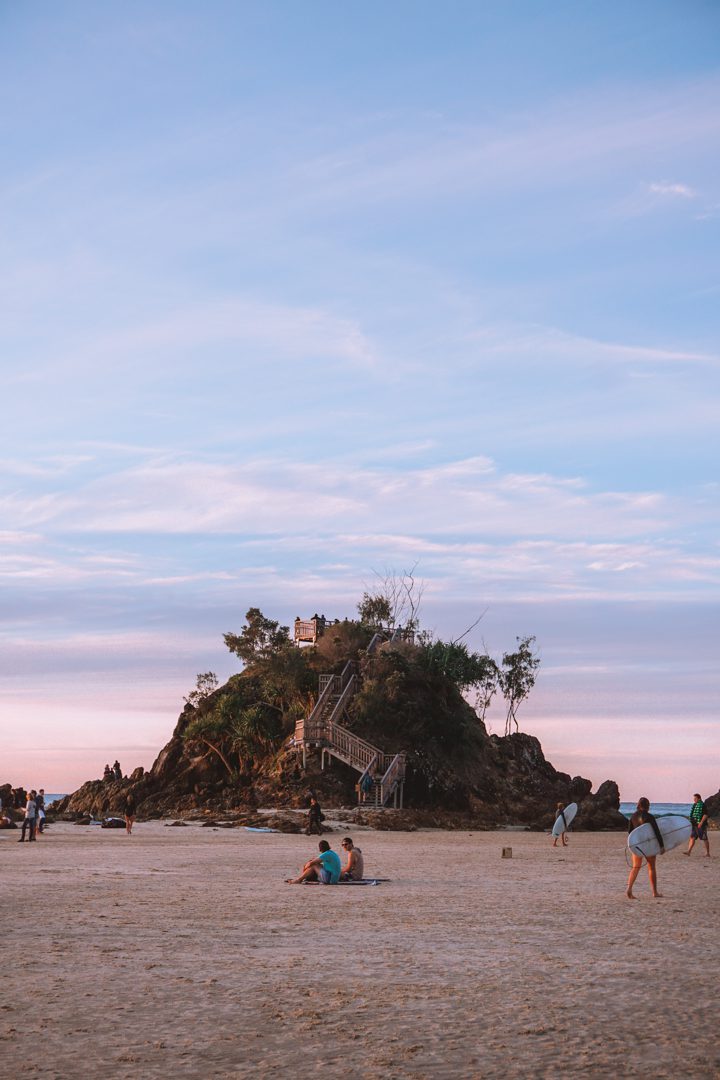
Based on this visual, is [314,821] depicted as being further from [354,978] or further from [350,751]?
[354,978]

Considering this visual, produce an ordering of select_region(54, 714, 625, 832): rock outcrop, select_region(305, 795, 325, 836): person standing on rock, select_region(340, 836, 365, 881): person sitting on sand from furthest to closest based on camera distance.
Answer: select_region(54, 714, 625, 832): rock outcrop < select_region(305, 795, 325, 836): person standing on rock < select_region(340, 836, 365, 881): person sitting on sand

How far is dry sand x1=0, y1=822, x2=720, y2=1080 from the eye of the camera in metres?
6.91

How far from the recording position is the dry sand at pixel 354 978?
691 centimetres

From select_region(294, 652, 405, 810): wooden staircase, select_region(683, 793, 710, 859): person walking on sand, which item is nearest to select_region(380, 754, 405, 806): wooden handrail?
select_region(294, 652, 405, 810): wooden staircase

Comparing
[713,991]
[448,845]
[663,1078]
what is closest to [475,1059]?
[663,1078]

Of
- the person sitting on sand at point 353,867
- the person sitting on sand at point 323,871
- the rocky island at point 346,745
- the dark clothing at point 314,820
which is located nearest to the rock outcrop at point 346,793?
the rocky island at point 346,745

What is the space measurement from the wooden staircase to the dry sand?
2661 cm

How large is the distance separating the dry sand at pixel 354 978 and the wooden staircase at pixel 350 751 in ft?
87.3

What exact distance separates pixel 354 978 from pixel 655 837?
852 cm

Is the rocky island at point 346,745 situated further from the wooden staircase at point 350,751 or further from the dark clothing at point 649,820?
the dark clothing at point 649,820

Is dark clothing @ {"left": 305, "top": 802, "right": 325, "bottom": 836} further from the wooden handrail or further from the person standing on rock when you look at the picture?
the wooden handrail

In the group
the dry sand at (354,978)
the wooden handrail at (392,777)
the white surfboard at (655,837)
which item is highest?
the wooden handrail at (392,777)

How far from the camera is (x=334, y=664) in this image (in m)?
54.4

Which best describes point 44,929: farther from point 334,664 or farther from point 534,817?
point 334,664
